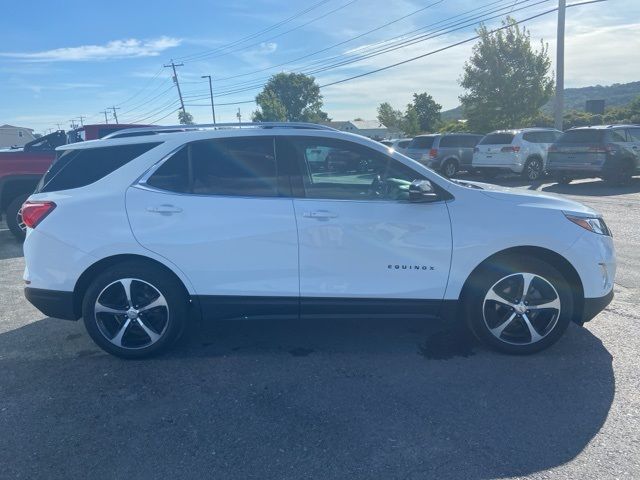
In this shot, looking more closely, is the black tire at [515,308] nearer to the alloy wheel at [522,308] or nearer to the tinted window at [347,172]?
the alloy wheel at [522,308]

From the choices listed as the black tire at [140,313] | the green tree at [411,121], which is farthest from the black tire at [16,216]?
the green tree at [411,121]

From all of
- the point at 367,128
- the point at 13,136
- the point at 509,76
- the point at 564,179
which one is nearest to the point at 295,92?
the point at 367,128

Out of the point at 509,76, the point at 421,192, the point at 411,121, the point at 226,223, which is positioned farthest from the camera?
the point at 411,121

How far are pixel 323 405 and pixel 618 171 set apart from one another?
46.0 ft

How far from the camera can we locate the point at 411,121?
186 ft

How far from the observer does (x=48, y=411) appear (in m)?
3.39

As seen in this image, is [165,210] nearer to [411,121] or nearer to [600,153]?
[600,153]

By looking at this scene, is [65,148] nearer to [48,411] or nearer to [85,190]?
[85,190]

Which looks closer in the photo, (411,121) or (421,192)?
(421,192)

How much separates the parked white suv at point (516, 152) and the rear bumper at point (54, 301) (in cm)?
1580

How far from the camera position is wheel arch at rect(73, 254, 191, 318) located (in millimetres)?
3977

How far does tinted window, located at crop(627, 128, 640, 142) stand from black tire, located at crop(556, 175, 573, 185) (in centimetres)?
191

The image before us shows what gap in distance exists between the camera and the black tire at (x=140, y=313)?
395cm

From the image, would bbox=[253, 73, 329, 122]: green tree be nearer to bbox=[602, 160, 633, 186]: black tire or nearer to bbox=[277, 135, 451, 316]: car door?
bbox=[602, 160, 633, 186]: black tire
